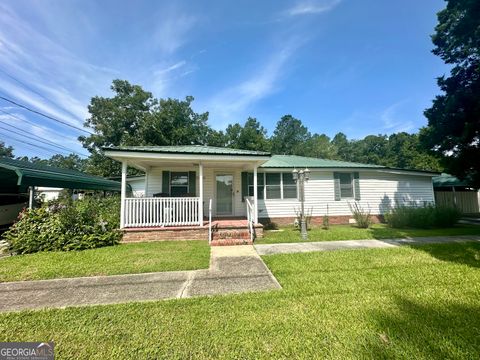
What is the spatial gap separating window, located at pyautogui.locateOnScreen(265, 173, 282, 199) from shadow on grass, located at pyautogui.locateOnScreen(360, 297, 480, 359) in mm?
7804

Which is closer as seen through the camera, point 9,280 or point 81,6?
point 9,280

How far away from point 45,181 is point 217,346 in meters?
9.65

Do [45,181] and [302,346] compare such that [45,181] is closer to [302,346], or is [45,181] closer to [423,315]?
[302,346]

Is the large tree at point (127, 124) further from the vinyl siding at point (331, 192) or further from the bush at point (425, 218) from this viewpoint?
the bush at point (425, 218)

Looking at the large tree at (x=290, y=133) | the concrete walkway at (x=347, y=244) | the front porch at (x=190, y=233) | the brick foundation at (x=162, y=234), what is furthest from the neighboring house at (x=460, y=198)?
the large tree at (x=290, y=133)

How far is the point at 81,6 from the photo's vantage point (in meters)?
7.59

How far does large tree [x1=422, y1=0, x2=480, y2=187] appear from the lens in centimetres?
828

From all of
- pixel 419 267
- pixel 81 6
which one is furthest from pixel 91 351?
pixel 81 6

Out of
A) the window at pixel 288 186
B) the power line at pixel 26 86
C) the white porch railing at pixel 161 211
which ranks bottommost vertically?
the white porch railing at pixel 161 211

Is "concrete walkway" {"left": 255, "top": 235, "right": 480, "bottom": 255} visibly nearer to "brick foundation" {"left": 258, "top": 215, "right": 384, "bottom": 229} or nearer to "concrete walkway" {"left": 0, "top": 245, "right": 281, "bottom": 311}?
"concrete walkway" {"left": 0, "top": 245, "right": 281, "bottom": 311}

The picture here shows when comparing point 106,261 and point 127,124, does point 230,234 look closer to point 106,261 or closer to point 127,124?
point 106,261

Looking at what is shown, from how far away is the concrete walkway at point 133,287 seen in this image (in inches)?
130

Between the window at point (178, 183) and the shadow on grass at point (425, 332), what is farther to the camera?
the window at point (178, 183)

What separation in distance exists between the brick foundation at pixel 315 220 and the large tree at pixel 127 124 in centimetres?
1982
